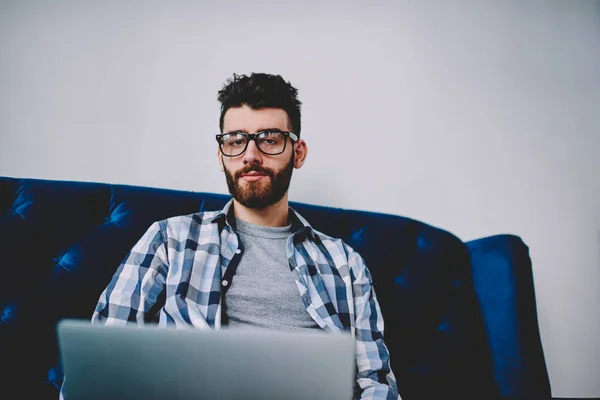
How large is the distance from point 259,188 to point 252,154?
117mm

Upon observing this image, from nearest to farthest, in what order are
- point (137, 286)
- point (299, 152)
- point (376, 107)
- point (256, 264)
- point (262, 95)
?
point (137, 286) < point (256, 264) < point (262, 95) < point (299, 152) < point (376, 107)

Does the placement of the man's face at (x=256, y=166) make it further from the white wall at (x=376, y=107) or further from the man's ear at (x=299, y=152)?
the white wall at (x=376, y=107)

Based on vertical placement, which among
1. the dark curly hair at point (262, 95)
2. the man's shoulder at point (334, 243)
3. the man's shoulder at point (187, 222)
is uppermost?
the dark curly hair at point (262, 95)

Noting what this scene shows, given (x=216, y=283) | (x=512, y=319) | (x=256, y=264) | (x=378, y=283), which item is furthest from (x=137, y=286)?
(x=512, y=319)

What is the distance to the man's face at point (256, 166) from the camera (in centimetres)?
111

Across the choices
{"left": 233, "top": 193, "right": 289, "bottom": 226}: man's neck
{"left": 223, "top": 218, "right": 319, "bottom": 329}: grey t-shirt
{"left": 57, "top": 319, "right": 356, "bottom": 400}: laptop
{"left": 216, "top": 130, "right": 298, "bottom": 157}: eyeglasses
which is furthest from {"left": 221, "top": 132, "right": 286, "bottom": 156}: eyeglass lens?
{"left": 57, "top": 319, "right": 356, "bottom": 400}: laptop

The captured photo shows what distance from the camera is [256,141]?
1.12m

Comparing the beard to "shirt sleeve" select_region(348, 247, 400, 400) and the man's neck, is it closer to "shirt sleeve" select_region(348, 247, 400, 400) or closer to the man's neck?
the man's neck

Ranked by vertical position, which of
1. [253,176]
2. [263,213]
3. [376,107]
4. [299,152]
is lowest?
[263,213]

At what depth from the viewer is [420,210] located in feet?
5.21

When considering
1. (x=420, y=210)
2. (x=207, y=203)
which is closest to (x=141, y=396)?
(x=207, y=203)

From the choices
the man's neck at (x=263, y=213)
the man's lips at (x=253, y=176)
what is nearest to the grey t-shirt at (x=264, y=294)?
the man's neck at (x=263, y=213)

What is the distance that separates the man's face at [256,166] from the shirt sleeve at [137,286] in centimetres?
30

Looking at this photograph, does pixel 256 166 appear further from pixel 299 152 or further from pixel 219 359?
pixel 219 359
